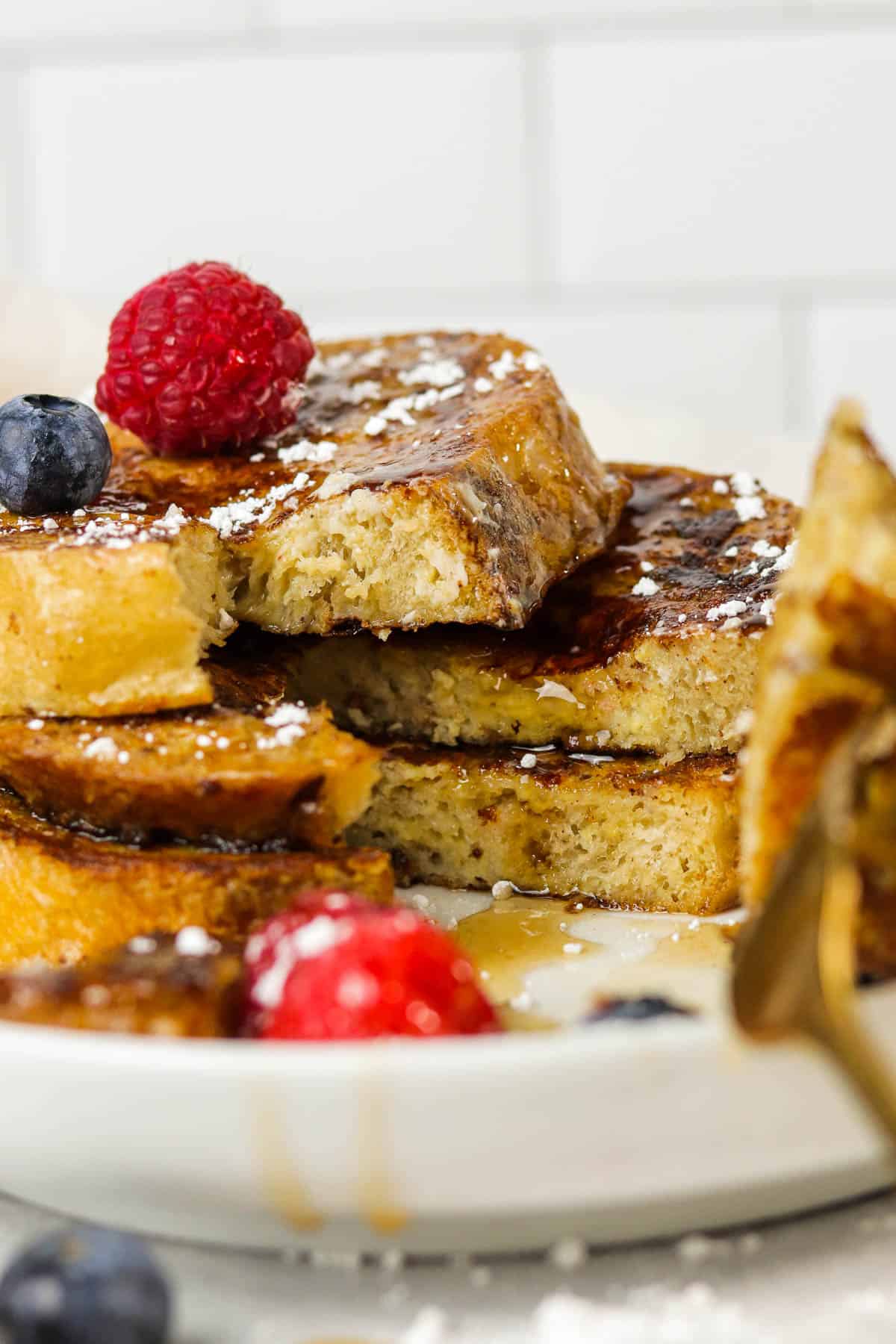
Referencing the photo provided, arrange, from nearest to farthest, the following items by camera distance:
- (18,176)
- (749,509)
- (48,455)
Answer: (48,455), (749,509), (18,176)

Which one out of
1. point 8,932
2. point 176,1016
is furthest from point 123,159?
point 176,1016

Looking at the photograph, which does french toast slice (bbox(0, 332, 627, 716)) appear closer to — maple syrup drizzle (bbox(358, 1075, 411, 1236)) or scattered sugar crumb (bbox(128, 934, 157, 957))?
scattered sugar crumb (bbox(128, 934, 157, 957))

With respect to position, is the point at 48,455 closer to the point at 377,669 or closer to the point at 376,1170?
the point at 377,669

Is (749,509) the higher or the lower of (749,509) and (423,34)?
the lower

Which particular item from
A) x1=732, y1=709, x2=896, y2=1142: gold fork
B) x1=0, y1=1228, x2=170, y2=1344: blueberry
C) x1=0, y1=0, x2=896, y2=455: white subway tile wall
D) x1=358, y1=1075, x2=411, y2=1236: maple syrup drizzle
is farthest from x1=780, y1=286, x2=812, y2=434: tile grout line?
x1=0, y1=1228, x2=170, y2=1344: blueberry

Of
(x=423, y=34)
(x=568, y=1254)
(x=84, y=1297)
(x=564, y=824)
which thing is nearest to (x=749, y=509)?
(x=564, y=824)

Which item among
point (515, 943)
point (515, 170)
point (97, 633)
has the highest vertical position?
point (515, 170)

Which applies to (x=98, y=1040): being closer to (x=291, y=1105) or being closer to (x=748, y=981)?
(x=291, y=1105)
